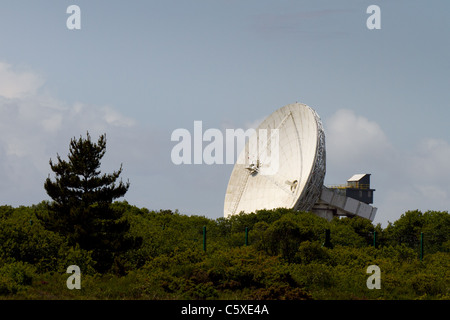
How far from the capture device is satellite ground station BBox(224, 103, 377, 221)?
49312 mm

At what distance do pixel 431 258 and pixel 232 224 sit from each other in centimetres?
2051

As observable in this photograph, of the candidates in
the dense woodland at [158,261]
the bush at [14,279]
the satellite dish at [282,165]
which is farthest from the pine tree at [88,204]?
the satellite dish at [282,165]

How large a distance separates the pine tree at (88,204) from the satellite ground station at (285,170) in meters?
17.8

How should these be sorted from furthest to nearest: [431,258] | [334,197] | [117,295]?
[334,197]
[431,258]
[117,295]

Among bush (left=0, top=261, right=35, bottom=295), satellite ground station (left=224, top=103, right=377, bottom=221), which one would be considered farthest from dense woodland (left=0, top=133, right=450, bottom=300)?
satellite ground station (left=224, top=103, right=377, bottom=221)

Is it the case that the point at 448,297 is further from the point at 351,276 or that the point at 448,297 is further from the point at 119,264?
the point at 119,264

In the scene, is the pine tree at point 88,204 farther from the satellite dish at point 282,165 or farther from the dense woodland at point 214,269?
the satellite dish at point 282,165

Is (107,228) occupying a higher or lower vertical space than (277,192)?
lower

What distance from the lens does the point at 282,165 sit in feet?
175

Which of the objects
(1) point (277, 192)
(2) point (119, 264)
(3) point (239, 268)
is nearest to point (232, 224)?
(1) point (277, 192)

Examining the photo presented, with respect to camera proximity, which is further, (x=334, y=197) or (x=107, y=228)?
(x=334, y=197)

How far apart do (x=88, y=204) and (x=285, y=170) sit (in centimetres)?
2140

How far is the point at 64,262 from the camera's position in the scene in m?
30.9

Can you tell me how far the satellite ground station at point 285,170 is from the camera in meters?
49.3
